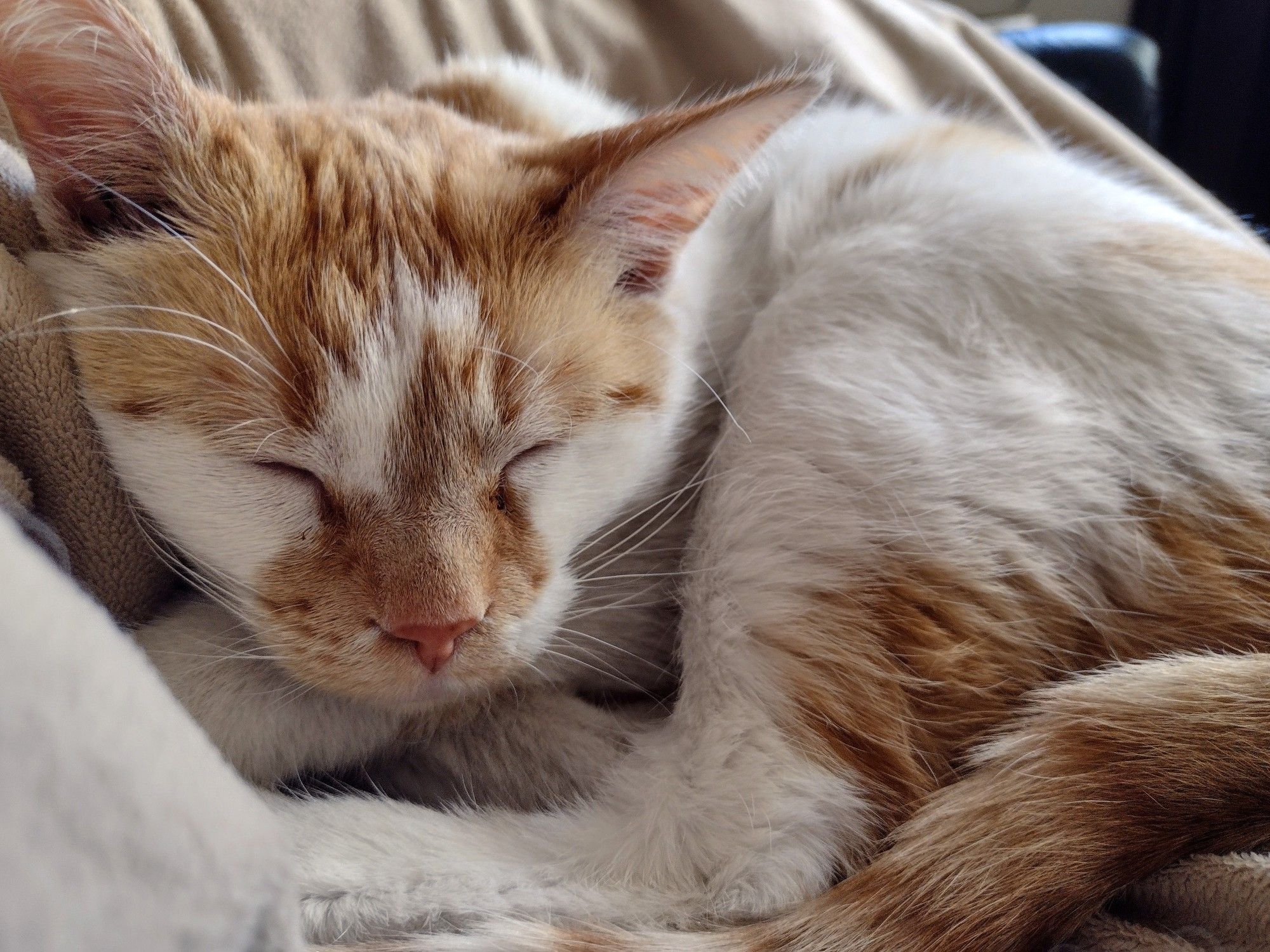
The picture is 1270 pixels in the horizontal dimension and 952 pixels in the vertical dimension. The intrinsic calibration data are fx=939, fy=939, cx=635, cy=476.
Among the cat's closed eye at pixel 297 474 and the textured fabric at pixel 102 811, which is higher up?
the textured fabric at pixel 102 811

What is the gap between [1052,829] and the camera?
0.80 meters

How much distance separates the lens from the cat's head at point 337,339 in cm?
81

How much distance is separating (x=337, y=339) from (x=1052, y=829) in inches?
29.3

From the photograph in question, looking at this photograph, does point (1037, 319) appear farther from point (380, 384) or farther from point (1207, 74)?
point (1207, 74)

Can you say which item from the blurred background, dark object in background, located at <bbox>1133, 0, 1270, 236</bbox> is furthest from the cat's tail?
dark object in background, located at <bbox>1133, 0, 1270, 236</bbox>

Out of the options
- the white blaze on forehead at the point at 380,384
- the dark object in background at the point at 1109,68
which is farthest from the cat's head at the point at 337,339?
the dark object in background at the point at 1109,68

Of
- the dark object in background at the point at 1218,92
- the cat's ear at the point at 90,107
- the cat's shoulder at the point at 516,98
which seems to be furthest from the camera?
the dark object in background at the point at 1218,92

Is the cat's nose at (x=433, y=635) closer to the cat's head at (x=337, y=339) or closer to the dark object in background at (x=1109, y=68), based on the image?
→ the cat's head at (x=337, y=339)

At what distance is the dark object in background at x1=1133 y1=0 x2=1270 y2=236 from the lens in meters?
3.04

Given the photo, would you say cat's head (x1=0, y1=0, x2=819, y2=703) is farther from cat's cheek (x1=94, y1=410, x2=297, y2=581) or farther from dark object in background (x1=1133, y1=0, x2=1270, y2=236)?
dark object in background (x1=1133, y1=0, x2=1270, y2=236)

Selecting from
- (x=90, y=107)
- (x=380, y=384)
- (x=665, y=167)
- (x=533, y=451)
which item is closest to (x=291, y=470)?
(x=380, y=384)

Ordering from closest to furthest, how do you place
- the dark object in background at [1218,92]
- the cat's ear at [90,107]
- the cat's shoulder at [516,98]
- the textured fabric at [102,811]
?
the textured fabric at [102,811], the cat's ear at [90,107], the cat's shoulder at [516,98], the dark object in background at [1218,92]

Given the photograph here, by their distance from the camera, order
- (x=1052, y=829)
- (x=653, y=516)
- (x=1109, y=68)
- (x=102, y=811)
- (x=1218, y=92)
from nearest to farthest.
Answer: (x=102, y=811)
(x=1052, y=829)
(x=653, y=516)
(x=1109, y=68)
(x=1218, y=92)

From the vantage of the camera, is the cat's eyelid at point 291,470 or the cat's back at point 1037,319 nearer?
the cat's eyelid at point 291,470
